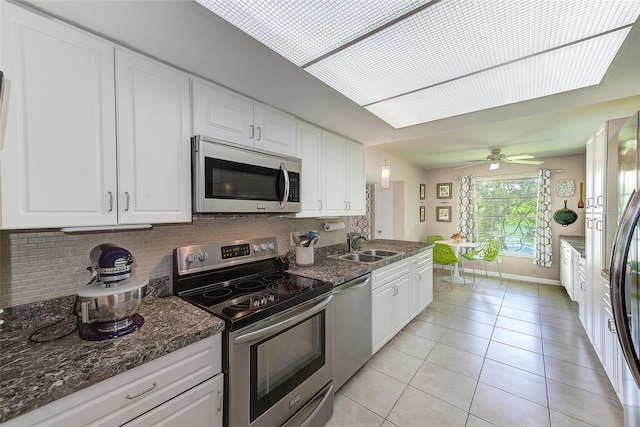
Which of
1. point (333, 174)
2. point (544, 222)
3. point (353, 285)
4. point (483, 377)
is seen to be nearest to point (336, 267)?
point (353, 285)

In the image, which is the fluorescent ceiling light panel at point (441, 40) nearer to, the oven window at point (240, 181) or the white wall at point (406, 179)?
the oven window at point (240, 181)

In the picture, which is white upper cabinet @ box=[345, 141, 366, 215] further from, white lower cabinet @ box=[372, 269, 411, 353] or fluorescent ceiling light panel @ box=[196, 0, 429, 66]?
fluorescent ceiling light panel @ box=[196, 0, 429, 66]

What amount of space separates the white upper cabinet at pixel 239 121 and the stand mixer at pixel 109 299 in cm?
82

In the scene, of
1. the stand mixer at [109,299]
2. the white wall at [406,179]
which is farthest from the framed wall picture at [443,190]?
the stand mixer at [109,299]

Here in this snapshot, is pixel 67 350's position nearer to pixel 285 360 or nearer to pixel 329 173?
pixel 285 360

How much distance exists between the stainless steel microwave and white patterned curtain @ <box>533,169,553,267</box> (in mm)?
5124

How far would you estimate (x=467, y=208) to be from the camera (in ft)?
17.9

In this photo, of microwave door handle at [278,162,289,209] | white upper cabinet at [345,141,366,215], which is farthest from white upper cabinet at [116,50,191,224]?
white upper cabinet at [345,141,366,215]

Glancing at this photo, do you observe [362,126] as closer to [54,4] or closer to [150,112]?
[150,112]

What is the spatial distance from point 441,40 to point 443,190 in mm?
5187

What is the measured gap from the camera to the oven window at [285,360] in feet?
4.21

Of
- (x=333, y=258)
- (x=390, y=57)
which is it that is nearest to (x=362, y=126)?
(x=390, y=57)

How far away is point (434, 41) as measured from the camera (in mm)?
1213

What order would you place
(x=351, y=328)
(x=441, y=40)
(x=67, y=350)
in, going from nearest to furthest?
(x=67, y=350), (x=441, y=40), (x=351, y=328)
